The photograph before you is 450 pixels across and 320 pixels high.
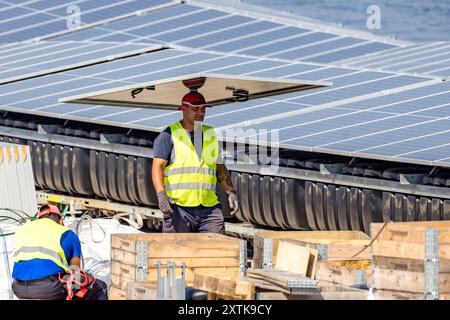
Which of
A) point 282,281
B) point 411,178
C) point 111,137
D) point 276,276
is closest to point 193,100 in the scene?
point 276,276

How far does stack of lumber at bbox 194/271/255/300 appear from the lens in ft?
47.2

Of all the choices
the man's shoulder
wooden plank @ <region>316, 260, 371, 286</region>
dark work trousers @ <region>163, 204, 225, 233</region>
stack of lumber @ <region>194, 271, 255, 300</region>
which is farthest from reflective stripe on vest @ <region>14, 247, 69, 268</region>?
wooden plank @ <region>316, 260, 371, 286</region>

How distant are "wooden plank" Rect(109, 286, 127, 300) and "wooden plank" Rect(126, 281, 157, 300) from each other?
2.14ft

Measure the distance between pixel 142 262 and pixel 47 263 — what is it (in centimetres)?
90

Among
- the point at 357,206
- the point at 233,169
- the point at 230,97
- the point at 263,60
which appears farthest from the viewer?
the point at 263,60

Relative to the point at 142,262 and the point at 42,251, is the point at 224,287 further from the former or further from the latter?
the point at 42,251

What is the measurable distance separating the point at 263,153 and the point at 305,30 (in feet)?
42.7

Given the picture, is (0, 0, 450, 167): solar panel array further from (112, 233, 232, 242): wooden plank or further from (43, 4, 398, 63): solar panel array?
(112, 233, 232, 242): wooden plank

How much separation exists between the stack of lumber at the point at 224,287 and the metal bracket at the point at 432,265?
145cm
